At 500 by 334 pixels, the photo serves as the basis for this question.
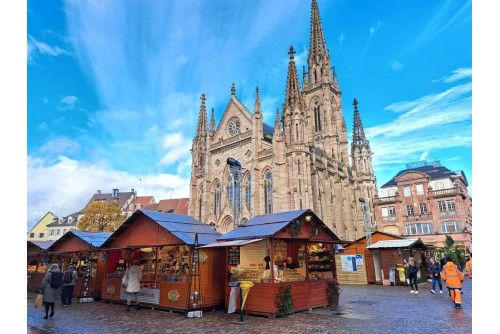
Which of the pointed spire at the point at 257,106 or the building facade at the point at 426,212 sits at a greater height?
the pointed spire at the point at 257,106

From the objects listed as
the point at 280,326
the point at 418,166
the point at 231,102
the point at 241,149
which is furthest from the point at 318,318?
the point at 418,166

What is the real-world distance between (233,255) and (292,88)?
30.0m

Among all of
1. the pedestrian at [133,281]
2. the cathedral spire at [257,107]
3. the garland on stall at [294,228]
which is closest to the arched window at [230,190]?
the cathedral spire at [257,107]

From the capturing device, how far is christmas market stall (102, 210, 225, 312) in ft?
42.0

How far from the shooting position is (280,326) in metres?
9.64

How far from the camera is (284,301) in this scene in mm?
11391

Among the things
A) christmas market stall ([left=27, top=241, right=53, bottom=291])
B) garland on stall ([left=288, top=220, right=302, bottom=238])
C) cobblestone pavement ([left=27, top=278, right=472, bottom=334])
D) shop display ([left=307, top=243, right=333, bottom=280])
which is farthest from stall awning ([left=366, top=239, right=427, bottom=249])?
christmas market stall ([left=27, top=241, right=53, bottom=291])

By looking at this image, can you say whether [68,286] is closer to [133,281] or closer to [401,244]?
[133,281]

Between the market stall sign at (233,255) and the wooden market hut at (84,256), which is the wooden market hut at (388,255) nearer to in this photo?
the market stall sign at (233,255)

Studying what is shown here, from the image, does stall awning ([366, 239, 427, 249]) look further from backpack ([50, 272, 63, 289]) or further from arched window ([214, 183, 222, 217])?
arched window ([214, 183, 222, 217])

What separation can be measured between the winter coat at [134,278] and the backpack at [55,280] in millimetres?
2945

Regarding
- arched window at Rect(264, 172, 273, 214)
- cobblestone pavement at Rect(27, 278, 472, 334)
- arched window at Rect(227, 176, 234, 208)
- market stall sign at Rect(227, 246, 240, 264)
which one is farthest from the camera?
arched window at Rect(227, 176, 234, 208)

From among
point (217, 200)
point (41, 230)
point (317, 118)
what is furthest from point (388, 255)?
point (41, 230)

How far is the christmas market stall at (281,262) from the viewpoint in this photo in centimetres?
1150
